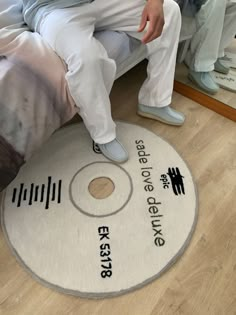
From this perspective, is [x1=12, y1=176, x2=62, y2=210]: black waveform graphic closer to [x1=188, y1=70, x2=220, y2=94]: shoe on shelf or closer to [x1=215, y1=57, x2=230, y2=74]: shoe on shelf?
[x1=188, y1=70, x2=220, y2=94]: shoe on shelf

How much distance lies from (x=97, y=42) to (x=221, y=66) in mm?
739

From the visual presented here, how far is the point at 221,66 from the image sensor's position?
148 cm

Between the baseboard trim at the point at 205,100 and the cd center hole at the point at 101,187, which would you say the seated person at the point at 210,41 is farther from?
the cd center hole at the point at 101,187

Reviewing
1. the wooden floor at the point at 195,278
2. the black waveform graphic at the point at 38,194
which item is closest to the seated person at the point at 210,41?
the wooden floor at the point at 195,278

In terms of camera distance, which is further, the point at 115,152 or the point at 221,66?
the point at 221,66

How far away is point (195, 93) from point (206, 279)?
846mm

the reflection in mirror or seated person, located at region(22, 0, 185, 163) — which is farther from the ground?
seated person, located at region(22, 0, 185, 163)

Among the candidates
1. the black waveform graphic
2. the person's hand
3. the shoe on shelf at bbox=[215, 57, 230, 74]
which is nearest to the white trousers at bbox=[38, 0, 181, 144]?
the person's hand

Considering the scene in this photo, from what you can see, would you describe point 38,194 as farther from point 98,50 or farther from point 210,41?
point 210,41

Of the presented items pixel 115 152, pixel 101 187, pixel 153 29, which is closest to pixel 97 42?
pixel 153 29

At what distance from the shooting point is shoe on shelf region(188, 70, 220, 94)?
1441mm

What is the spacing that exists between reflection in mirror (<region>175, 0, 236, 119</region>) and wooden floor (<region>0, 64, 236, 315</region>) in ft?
1.18

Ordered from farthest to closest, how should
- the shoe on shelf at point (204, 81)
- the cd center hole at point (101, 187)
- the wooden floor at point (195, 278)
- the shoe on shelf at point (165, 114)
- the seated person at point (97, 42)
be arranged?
1. the shoe on shelf at point (204, 81)
2. the shoe on shelf at point (165, 114)
3. the cd center hole at point (101, 187)
4. the seated person at point (97, 42)
5. the wooden floor at point (195, 278)

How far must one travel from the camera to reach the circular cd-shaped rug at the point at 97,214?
917mm
